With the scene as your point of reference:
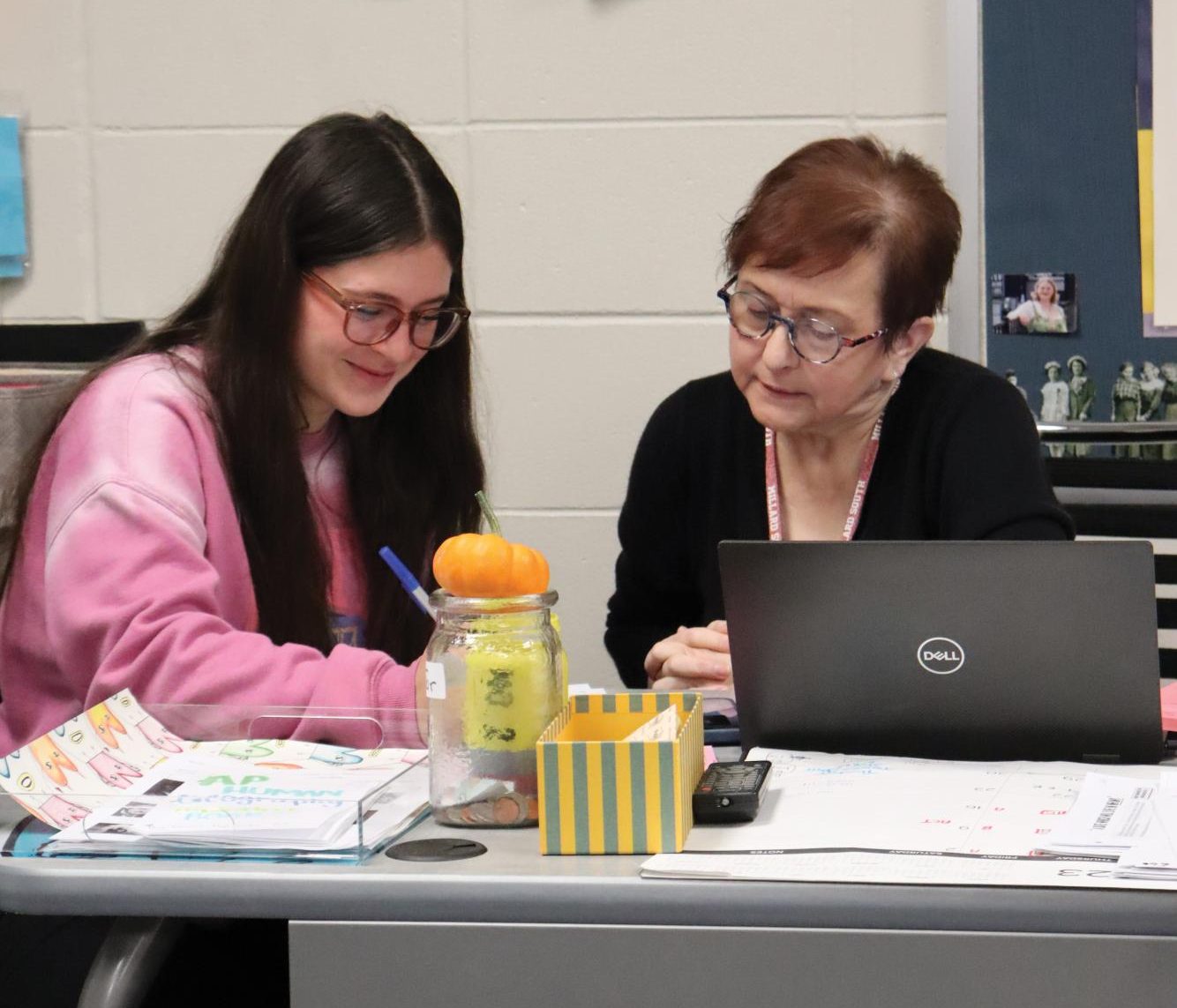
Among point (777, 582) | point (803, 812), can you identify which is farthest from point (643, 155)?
point (803, 812)

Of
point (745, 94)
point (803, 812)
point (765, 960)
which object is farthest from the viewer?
point (745, 94)

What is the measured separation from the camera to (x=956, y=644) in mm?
1147

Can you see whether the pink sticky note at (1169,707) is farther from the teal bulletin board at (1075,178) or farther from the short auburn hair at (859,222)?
the teal bulletin board at (1075,178)

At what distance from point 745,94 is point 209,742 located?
164 centimetres

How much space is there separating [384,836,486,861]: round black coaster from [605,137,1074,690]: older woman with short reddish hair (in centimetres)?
62

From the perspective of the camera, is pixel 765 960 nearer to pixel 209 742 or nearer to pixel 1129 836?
pixel 1129 836

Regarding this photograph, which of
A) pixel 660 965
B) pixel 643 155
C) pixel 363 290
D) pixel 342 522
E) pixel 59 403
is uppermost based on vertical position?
pixel 643 155

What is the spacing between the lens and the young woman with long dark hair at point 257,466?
1407 millimetres

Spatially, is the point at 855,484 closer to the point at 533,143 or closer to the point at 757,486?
the point at 757,486

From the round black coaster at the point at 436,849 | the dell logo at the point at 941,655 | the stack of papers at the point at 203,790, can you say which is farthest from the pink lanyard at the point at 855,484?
the round black coaster at the point at 436,849

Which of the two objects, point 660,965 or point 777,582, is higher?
point 777,582

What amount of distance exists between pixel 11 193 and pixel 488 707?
1.94 m

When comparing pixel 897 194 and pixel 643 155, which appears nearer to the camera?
pixel 897 194

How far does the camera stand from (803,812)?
41.7 inches
